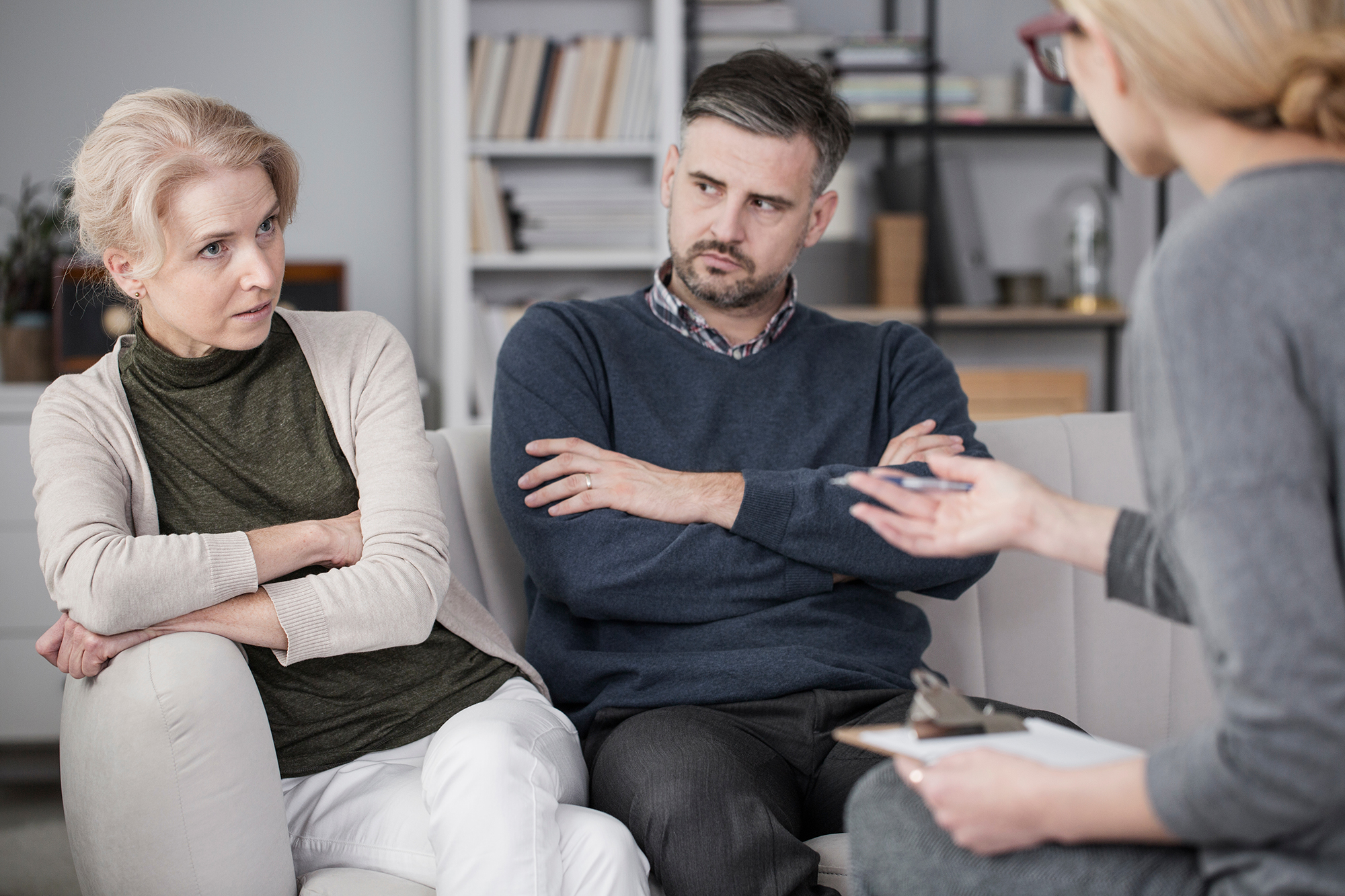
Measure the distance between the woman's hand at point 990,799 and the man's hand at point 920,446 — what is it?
0.75 m

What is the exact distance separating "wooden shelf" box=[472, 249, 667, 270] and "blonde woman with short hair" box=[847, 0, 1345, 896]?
7.61 ft

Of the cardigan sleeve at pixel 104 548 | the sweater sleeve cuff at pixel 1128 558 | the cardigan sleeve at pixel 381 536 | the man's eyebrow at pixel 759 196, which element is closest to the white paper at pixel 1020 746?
the sweater sleeve cuff at pixel 1128 558

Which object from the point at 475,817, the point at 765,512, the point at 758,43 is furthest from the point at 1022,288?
the point at 475,817

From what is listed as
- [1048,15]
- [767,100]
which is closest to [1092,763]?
[1048,15]

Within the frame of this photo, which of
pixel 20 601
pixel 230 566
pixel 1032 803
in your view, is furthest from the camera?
pixel 20 601

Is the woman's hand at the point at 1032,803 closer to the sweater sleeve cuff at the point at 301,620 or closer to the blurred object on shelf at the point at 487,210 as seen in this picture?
the sweater sleeve cuff at the point at 301,620

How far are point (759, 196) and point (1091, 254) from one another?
6.56ft

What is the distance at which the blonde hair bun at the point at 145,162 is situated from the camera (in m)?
1.26

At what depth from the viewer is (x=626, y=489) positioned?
4.75 ft

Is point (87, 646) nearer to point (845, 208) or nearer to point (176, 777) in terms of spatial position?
point (176, 777)

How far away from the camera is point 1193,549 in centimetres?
69

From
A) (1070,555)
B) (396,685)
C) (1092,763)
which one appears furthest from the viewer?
(396,685)

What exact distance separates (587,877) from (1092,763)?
566 millimetres

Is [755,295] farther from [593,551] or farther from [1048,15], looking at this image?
[1048,15]
